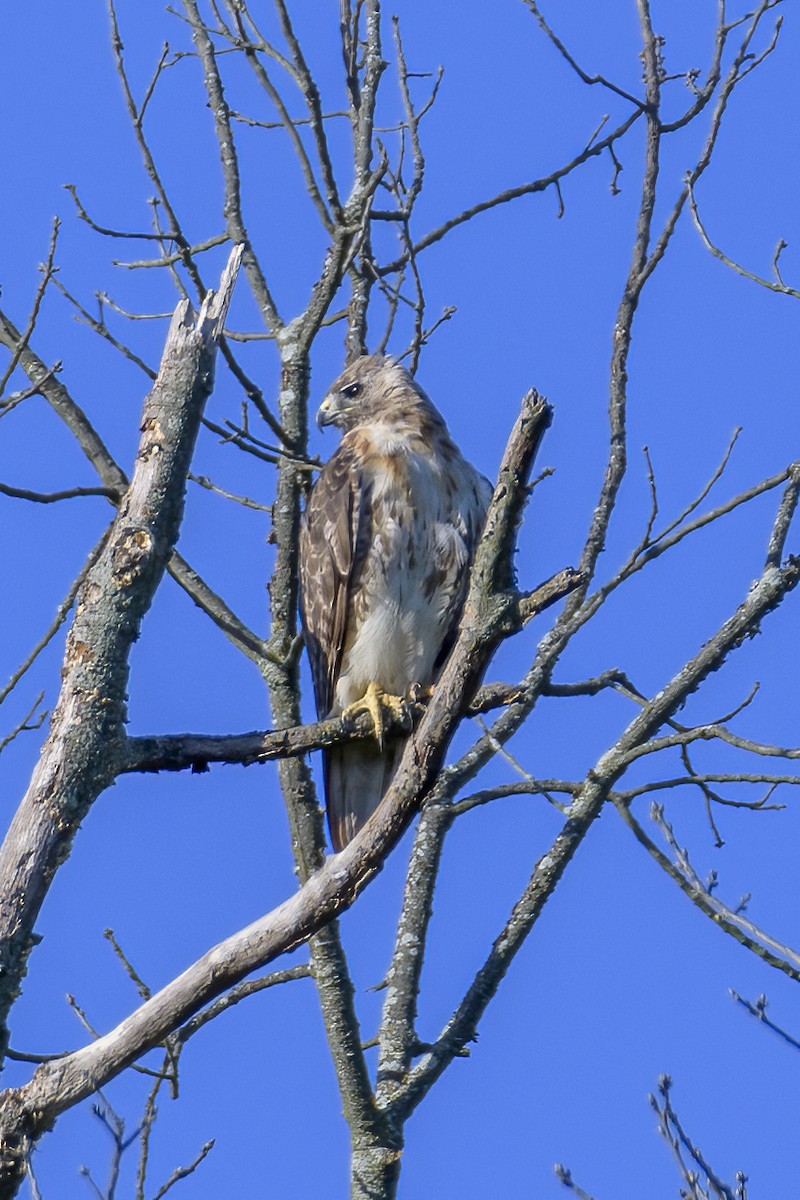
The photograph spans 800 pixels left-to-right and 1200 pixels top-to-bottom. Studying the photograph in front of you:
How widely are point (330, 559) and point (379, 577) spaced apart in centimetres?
20

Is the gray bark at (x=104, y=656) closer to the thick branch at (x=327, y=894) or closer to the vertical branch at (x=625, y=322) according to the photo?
the thick branch at (x=327, y=894)

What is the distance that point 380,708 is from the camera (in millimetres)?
5547

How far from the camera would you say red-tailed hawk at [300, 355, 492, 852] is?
5.63 meters

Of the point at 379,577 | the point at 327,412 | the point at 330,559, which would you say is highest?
the point at 327,412

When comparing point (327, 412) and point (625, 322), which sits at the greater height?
point (327, 412)

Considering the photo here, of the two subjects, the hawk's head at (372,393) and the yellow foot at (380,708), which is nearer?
the yellow foot at (380,708)

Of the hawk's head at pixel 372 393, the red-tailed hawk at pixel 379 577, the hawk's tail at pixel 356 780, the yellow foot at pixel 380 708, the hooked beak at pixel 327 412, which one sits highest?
the hooked beak at pixel 327 412

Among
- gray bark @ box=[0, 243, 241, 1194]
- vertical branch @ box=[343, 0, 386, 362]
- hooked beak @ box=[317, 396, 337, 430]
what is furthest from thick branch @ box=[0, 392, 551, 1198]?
hooked beak @ box=[317, 396, 337, 430]

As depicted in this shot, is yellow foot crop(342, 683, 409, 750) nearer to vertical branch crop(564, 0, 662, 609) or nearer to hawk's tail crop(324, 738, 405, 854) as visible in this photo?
hawk's tail crop(324, 738, 405, 854)

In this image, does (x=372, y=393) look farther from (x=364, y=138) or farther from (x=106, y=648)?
(x=106, y=648)

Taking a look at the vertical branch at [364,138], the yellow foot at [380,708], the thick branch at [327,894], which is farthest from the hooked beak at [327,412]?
the thick branch at [327,894]

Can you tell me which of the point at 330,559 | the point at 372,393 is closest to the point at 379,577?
the point at 330,559

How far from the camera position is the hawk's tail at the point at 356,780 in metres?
5.61

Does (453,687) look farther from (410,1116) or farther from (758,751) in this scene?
(410,1116)
